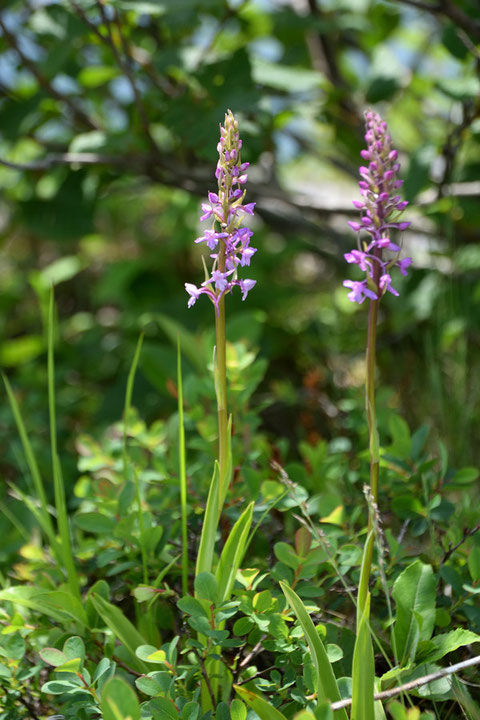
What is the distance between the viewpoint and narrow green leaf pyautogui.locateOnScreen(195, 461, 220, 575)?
2.74ft

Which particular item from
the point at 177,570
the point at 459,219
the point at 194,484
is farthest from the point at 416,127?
the point at 177,570

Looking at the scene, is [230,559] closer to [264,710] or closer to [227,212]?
[264,710]

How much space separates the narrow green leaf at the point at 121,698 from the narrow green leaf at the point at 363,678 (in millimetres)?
251

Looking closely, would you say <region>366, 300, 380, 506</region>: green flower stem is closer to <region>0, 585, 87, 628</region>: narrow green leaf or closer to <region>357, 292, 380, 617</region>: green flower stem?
<region>357, 292, 380, 617</region>: green flower stem

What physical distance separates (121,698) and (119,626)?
24 cm

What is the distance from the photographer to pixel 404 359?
2217mm

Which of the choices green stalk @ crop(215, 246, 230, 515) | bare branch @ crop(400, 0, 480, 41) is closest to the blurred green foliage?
bare branch @ crop(400, 0, 480, 41)

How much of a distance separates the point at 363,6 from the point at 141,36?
804mm

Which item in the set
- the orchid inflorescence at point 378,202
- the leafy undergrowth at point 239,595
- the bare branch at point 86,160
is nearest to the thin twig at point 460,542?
the leafy undergrowth at point 239,595

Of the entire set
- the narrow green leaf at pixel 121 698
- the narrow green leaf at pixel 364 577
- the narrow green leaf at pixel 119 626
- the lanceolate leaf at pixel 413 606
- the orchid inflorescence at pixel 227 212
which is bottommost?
the narrow green leaf at pixel 119 626

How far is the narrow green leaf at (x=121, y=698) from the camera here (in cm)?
65

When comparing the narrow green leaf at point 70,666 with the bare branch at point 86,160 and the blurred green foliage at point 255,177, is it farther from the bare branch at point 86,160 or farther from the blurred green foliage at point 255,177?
the bare branch at point 86,160

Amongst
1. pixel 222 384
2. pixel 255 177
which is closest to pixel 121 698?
pixel 222 384

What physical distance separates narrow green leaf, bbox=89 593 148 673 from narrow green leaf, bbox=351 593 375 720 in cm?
33
